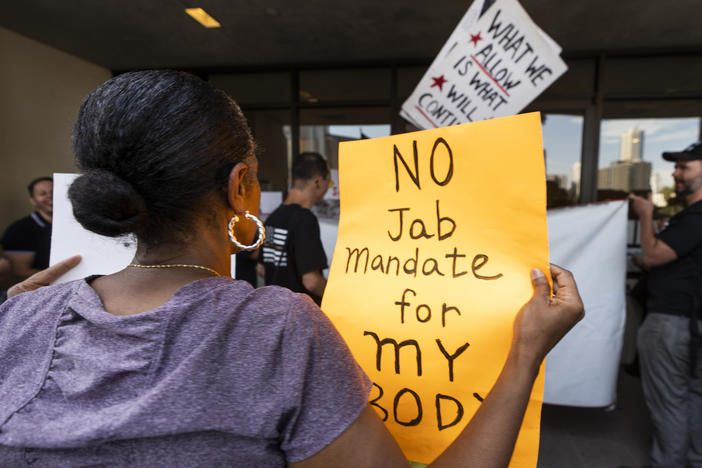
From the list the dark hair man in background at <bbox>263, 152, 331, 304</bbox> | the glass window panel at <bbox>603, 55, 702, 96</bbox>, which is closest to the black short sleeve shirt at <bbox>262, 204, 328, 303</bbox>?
the dark hair man in background at <bbox>263, 152, 331, 304</bbox>

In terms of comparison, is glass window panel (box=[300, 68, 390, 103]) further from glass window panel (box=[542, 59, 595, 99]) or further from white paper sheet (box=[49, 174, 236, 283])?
white paper sheet (box=[49, 174, 236, 283])

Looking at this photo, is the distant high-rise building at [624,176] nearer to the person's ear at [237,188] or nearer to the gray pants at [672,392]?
the gray pants at [672,392]

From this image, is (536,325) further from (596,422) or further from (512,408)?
(596,422)

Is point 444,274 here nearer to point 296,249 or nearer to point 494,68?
point 494,68

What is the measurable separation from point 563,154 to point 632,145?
2.52 ft

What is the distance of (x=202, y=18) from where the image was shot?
3.79 metres

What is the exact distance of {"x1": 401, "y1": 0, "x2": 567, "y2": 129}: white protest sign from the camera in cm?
152

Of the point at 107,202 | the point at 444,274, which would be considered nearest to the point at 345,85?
the point at 444,274

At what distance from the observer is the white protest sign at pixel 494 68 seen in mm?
1516

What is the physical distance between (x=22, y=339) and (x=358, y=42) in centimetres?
434

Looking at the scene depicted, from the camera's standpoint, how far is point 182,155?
65cm

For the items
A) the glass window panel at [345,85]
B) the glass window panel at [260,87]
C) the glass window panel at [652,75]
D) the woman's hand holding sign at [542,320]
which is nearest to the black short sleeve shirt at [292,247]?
the woman's hand holding sign at [542,320]

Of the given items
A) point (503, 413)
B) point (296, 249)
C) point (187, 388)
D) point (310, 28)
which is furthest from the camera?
point (310, 28)

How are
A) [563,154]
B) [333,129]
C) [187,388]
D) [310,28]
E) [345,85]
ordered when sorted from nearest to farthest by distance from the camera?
[187,388] < [310,28] < [563,154] < [345,85] < [333,129]
